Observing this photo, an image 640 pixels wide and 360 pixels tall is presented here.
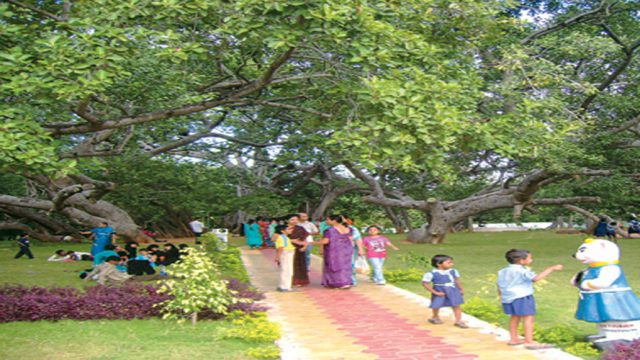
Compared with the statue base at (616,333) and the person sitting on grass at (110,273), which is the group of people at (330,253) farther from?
the statue base at (616,333)

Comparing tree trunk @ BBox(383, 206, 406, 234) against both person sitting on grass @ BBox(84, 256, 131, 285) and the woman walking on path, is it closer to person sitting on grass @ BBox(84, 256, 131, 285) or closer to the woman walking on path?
the woman walking on path

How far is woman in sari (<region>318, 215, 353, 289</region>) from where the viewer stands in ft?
37.7

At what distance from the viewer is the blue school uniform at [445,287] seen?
7.63m

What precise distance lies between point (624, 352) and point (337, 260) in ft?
21.8

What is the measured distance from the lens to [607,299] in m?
5.99

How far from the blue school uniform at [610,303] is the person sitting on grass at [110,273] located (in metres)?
8.10

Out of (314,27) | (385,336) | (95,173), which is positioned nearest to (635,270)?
(385,336)

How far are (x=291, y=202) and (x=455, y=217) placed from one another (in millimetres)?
9571

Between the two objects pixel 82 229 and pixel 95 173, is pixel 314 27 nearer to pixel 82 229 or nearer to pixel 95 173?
pixel 95 173

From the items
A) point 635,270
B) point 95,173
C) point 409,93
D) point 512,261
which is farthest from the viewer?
point 95,173

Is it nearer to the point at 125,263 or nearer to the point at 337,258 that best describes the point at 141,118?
the point at 337,258

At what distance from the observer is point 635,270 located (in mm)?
13664

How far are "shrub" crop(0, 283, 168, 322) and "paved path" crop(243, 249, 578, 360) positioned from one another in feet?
5.96

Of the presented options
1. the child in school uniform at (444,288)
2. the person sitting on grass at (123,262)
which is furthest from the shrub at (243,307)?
the person sitting on grass at (123,262)
